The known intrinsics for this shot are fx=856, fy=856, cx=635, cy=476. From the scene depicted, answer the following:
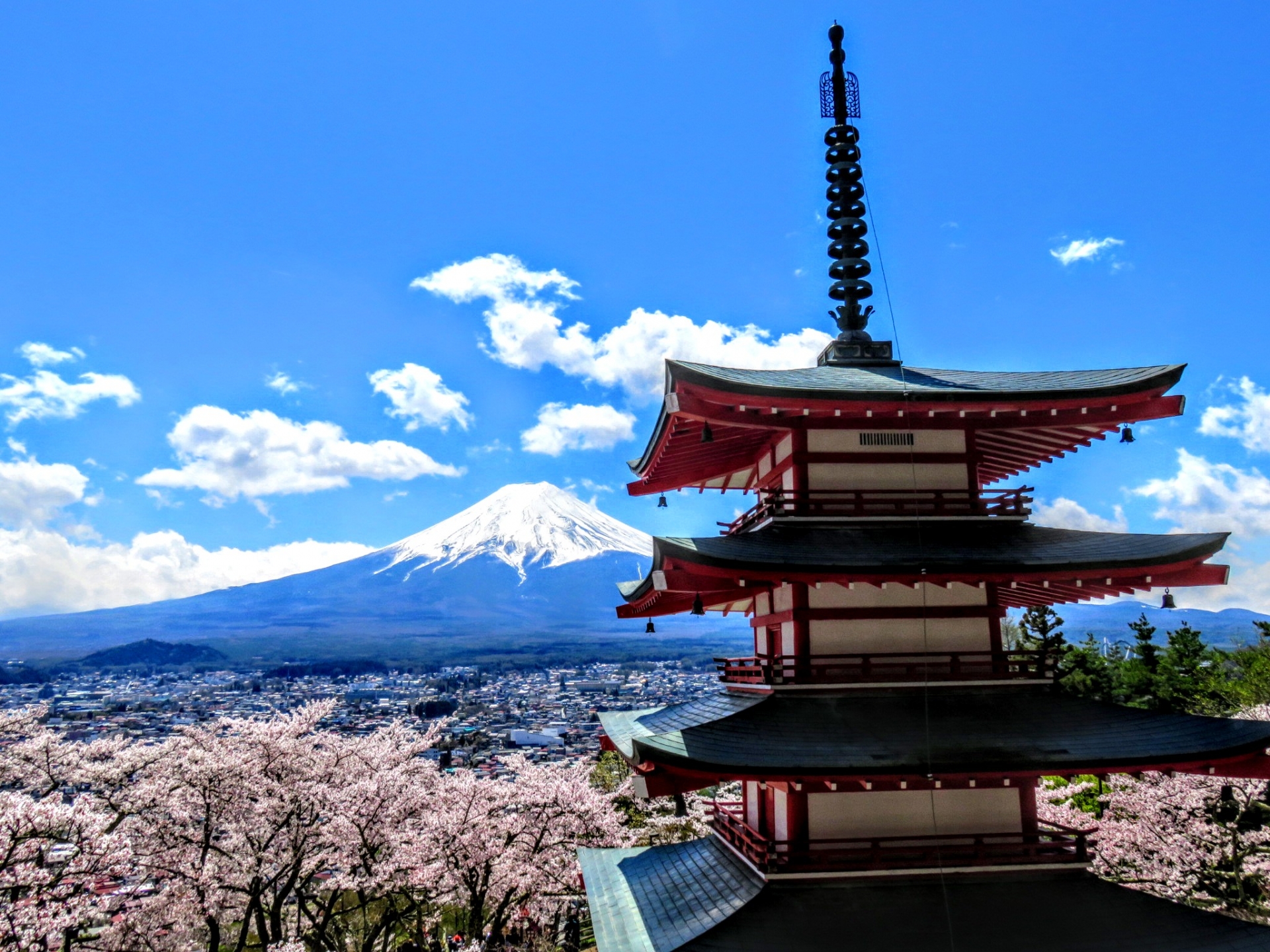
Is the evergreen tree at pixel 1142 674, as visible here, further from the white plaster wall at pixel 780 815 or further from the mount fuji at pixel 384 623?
the mount fuji at pixel 384 623

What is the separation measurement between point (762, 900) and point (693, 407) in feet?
17.2

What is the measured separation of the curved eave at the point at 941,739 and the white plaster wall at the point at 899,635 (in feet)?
1.73

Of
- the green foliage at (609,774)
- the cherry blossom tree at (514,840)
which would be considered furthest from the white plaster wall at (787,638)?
the green foliage at (609,774)

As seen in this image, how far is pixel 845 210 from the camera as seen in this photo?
41.1 feet

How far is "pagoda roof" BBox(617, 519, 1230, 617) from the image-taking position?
912 cm

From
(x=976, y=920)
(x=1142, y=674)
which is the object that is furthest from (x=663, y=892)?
(x=1142, y=674)

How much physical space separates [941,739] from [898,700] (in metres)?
0.78

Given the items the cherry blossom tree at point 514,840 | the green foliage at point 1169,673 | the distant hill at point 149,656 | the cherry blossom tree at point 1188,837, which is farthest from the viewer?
the distant hill at point 149,656

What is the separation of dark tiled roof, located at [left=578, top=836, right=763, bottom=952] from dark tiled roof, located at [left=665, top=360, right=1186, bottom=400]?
549cm

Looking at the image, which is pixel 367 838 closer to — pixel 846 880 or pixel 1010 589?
pixel 846 880

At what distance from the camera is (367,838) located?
62.8 ft

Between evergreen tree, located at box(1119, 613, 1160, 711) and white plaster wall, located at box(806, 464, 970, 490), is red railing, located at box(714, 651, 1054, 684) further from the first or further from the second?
evergreen tree, located at box(1119, 613, 1160, 711)

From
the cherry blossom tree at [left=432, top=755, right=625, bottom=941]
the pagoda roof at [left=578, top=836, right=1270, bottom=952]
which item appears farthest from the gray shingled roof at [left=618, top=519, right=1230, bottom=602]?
the cherry blossom tree at [left=432, top=755, right=625, bottom=941]

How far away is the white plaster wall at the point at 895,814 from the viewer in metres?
9.50
